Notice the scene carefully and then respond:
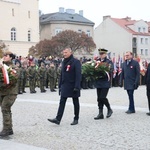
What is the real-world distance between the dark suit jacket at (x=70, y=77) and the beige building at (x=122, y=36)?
7200 centimetres

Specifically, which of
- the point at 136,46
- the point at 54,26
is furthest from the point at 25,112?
the point at 136,46

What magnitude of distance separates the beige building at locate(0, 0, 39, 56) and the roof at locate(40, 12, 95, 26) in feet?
42.5

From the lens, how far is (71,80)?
10.5m

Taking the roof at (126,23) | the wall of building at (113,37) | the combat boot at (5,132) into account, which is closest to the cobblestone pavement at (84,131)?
the combat boot at (5,132)

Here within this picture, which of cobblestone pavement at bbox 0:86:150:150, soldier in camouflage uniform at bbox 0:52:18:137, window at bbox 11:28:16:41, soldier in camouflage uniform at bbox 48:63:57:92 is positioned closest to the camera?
cobblestone pavement at bbox 0:86:150:150

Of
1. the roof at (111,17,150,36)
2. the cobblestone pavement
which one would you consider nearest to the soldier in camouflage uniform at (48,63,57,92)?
the cobblestone pavement

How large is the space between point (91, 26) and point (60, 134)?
253 feet

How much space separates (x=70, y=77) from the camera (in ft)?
34.5

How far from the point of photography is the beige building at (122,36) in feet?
276

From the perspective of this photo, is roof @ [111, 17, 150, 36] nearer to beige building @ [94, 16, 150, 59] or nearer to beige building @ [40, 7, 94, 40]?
beige building @ [94, 16, 150, 59]

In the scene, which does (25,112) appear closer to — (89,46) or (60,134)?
(60,134)

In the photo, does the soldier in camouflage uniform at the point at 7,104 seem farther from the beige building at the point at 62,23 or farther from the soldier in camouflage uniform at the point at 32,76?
the beige building at the point at 62,23

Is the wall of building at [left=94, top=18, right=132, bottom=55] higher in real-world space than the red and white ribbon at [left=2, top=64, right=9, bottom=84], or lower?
higher

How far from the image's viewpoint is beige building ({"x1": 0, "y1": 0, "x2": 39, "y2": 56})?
2512 inches
